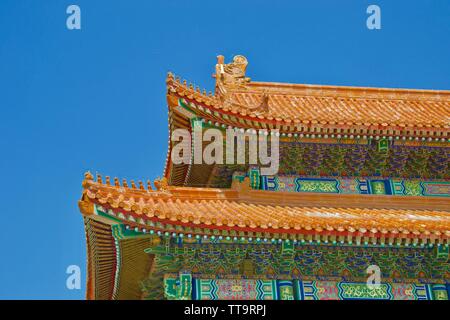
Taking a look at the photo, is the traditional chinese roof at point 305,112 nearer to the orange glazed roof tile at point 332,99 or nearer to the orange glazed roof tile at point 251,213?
the orange glazed roof tile at point 332,99

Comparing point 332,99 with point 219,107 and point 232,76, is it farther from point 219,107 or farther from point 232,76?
point 219,107

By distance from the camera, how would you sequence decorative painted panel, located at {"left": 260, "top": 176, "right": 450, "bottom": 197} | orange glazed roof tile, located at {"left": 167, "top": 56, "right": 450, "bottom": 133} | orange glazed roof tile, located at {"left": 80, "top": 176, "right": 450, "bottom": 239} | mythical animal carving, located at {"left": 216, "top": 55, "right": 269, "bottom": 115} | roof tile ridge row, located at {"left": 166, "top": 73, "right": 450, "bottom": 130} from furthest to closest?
mythical animal carving, located at {"left": 216, "top": 55, "right": 269, "bottom": 115} → orange glazed roof tile, located at {"left": 167, "top": 56, "right": 450, "bottom": 133} → decorative painted panel, located at {"left": 260, "top": 176, "right": 450, "bottom": 197} → roof tile ridge row, located at {"left": 166, "top": 73, "right": 450, "bottom": 130} → orange glazed roof tile, located at {"left": 80, "top": 176, "right": 450, "bottom": 239}

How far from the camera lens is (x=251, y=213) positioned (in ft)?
56.3

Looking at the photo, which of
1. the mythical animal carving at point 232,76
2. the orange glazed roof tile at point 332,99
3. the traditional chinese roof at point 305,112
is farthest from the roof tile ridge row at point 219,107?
the mythical animal carving at point 232,76

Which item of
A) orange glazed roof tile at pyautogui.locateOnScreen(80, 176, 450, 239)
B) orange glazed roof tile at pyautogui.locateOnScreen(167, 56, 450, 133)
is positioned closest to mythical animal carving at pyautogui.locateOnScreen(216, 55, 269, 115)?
orange glazed roof tile at pyautogui.locateOnScreen(167, 56, 450, 133)

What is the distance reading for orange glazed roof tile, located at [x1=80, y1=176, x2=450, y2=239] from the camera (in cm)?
1532

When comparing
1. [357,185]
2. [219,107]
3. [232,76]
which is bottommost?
[357,185]

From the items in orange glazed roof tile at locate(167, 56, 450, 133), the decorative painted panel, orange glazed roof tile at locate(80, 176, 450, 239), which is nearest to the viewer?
orange glazed roof tile at locate(80, 176, 450, 239)

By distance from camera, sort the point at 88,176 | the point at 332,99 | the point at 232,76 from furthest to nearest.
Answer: the point at 232,76
the point at 332,99
the point at 88,176

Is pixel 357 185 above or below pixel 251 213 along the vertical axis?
above

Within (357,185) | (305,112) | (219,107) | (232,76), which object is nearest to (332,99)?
(305,112)

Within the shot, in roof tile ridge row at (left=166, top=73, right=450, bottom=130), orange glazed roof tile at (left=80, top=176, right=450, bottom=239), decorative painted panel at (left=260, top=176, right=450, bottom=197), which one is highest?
roof tile ridge row at (left=166, top=73, right=450, bottom=130)

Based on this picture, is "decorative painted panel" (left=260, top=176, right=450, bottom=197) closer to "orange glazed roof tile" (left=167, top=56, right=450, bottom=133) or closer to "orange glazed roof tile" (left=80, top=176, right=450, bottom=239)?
"orange glazed roof tile" (left=80, top=176, right=450, bottom=239)
